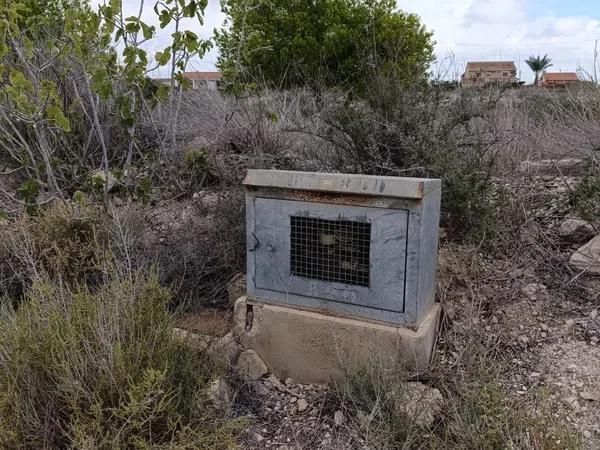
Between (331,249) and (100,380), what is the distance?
1.29 m

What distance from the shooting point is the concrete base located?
8.93 feet

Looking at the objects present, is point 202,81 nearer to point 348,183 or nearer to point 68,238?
point 68,238

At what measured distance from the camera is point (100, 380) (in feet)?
7.09

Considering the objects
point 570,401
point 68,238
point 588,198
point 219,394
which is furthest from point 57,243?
point 588,198

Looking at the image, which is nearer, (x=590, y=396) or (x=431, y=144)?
(x=590, y=396)

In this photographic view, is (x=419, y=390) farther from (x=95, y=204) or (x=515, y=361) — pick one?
(x=95, y=204)

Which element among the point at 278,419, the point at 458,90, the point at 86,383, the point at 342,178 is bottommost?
the point at 278,419

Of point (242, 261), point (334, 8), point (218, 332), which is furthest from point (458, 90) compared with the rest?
point (334, 8)

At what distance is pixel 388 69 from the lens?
4781 mm

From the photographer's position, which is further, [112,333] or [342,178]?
[342,178]

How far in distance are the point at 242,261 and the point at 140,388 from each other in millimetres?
1857

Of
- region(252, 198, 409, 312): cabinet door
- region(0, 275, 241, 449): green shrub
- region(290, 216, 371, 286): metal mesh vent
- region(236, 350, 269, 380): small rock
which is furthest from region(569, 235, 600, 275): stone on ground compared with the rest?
region(0, 275, 241, 449): green shrub

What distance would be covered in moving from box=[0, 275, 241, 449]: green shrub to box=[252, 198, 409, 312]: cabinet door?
0.72 metres

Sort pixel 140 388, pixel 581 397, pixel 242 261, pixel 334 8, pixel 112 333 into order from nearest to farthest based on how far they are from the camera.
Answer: pixel 140 388
pixel 112 333
pixel 581 397
pixel 242 261
pixel 334 8
